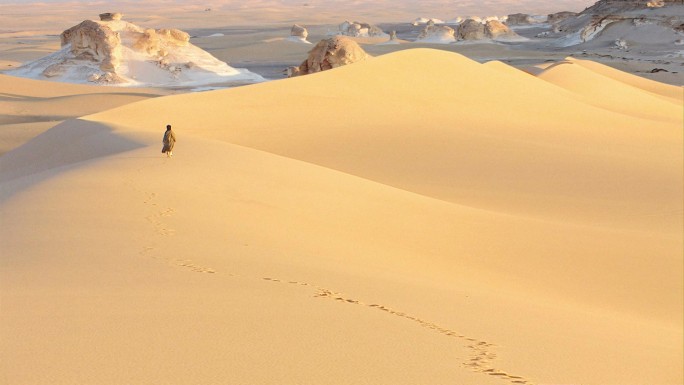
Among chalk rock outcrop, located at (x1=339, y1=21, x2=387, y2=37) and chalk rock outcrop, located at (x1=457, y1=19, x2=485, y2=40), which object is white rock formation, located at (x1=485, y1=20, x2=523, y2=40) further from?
chalk rock outcrop, located at (x1=339, y1=21, x2=387, y2=37)

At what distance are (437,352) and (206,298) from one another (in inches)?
50.3

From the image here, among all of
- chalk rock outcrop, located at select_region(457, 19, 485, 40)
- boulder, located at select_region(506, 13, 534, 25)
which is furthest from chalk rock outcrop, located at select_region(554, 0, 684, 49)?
boulder, located at select_region(506, 13, 534, 25)

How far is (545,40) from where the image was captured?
62.2 m

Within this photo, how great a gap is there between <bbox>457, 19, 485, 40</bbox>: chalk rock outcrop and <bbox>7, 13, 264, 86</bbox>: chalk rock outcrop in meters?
27.8

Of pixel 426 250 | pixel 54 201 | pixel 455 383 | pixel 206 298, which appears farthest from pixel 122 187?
pixel 455 383

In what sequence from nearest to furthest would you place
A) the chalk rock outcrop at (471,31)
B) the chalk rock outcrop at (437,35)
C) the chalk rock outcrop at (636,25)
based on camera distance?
the chalk rock outcrop at (636,25) < the chalk rock outcrop at (471,31) < the chalk rock outcrop at (437,35)

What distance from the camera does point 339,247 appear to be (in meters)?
6.94

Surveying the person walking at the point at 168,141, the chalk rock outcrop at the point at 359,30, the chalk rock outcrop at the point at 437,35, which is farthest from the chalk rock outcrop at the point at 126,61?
the chalk rock outcrop at the point at 359,30

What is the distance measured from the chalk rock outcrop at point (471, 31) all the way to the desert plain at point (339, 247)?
40.4 meters

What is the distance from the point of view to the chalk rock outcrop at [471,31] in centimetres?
5818

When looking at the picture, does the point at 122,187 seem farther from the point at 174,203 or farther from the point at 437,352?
the point at 437,352

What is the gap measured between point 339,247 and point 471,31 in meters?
53.2

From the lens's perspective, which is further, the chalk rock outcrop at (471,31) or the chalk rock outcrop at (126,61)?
the chalk rock outcrop at (471,31)

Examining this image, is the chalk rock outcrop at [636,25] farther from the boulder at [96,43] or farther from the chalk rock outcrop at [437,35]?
the boulder at [96,43]
